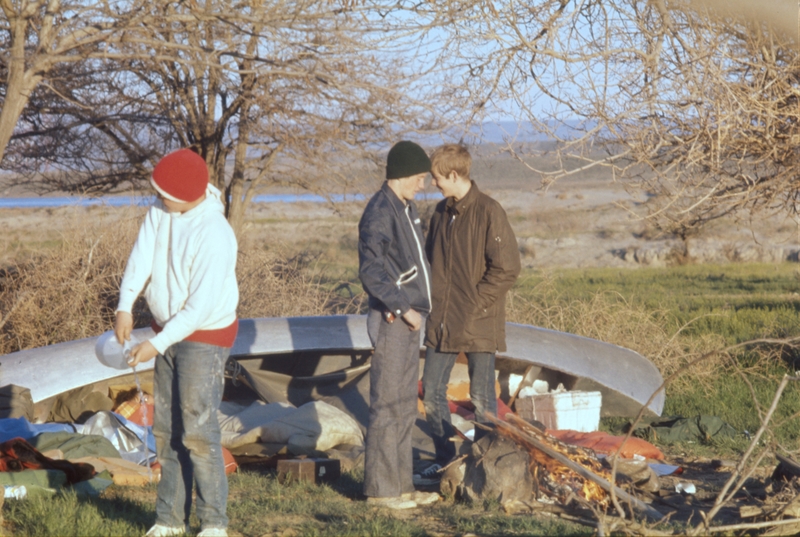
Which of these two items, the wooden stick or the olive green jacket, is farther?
the olive green jacket

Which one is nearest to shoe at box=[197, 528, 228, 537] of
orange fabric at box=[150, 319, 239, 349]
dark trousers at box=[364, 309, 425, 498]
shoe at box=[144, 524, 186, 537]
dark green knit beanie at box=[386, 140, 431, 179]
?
shoe at box=[144, 524, 186, 537]

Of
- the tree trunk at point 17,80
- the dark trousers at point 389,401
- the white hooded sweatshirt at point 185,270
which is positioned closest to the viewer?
Result: the white hooded sweatshirt at point 185,270

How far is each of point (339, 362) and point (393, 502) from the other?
3448 mm

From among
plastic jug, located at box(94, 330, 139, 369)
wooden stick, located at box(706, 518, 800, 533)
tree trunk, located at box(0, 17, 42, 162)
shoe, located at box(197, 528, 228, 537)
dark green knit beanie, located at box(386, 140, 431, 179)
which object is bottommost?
wooden stick, located at box(706, 518, 800, 533)

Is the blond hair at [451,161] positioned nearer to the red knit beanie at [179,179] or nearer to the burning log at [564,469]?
the burning log at [564,469]

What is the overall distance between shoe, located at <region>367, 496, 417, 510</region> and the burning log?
65 cm

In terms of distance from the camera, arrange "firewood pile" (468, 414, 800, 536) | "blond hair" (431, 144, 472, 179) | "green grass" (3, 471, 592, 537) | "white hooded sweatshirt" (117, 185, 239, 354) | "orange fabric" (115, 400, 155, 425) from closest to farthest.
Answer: "white hooded sweatshirt" (117, 185, 239, 354) → "green grass" (3, 471, 592, 537) → "firewood pile" (468, 414, 800, 536) → "blond hair" (431, 144, 472, 179) → "orange fabric" (115, 400, 155, 425)

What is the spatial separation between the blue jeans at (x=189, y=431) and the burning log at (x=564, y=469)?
165 centimetres

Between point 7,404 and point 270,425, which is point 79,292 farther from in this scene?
point 270,425

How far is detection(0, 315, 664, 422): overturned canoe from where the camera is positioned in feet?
22.2

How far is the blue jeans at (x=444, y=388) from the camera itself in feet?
17.5

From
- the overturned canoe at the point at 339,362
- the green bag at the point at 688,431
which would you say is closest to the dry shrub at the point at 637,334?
the overturned canoe at the point at 339,362

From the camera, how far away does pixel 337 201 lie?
1413 centimetres

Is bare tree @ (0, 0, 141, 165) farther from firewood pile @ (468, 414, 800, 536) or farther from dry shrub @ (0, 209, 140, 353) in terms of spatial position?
firewood pile @ (468, 414, 800, 536)
